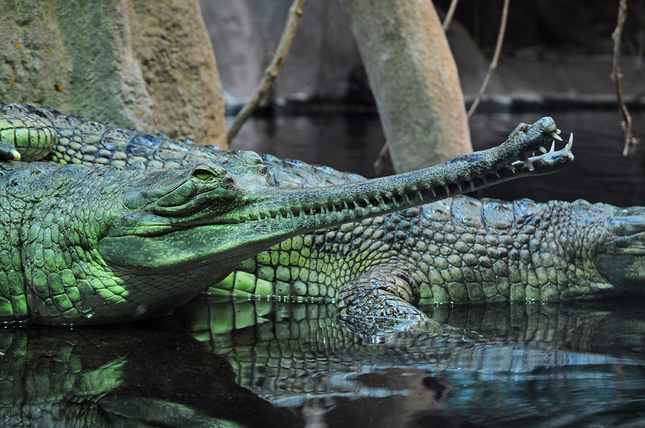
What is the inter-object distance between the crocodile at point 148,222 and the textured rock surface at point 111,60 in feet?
4.26

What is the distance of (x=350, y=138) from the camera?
31.6ft

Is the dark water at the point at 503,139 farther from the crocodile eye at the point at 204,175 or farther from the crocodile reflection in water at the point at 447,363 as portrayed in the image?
the crocodile eye at the point at 204,175

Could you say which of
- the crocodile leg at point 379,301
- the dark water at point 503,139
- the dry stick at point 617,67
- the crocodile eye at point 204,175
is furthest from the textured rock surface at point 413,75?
the crocodile eye at point 204,175

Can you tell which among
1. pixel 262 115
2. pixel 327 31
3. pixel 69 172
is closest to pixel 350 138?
pixel 262 115

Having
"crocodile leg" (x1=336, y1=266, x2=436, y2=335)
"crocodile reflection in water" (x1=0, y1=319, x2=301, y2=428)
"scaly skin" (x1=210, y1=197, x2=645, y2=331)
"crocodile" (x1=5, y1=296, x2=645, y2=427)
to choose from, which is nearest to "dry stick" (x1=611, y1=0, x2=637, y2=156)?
"scaly skin" (x1=210, y1=197, x2=645, y2=331)

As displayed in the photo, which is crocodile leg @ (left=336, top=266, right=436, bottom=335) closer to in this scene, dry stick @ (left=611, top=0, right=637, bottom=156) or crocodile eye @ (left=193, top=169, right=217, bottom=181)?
crocodile eye @ (left=193, top=169, right=217, bottom=181)

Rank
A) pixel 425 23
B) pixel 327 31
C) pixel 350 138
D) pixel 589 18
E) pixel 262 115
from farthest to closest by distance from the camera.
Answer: pixel 589 18
pixel 327 31
pixel 262 115
pixel 350 138
pixel 425 23

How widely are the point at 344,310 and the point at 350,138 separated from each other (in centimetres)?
653

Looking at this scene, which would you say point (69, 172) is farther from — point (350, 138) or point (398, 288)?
point (350, 138)

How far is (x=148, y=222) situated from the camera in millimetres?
2604

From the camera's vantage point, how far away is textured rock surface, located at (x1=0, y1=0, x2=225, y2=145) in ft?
13.6

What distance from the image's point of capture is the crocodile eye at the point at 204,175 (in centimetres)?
256

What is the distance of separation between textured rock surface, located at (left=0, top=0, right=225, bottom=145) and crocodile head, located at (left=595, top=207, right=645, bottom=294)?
9.20ft

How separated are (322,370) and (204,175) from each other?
32.0 inches
